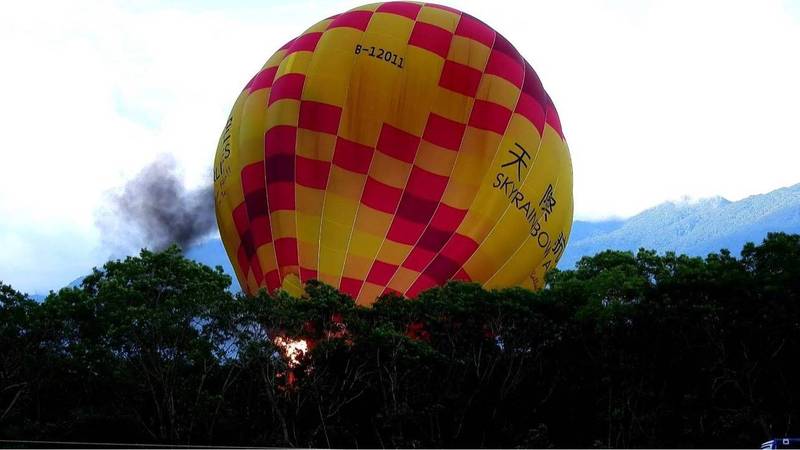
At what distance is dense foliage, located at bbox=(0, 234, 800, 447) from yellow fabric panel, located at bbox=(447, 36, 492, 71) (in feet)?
22.5

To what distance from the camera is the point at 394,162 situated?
34312 millimetres

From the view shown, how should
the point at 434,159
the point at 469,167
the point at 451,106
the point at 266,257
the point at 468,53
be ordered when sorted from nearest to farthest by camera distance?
the point at 434,159, the point at 469,167, the point at 451,106, the point at 468,53, the point at 266,257

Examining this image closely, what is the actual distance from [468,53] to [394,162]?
14.0ft

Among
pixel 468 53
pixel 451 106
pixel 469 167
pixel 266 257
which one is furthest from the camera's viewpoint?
pixel 266 257

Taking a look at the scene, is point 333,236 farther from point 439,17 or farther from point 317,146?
point 439,17

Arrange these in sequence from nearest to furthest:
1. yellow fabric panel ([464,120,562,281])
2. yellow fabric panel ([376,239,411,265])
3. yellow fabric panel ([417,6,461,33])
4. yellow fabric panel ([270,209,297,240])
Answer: yellow fabric panel ([376,239,411,265]) → yellow fabric panel ([270,209,297,240]) → yellow fabric panel ([464,120,562,281]) → yellow fabric panel ([417,6,461,33])

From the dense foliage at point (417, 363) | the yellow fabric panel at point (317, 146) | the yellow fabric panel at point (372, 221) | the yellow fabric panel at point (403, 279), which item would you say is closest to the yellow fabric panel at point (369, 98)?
the yellow fabric panel at point (317, 146)

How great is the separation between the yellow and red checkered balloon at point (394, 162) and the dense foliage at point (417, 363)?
3.99ft

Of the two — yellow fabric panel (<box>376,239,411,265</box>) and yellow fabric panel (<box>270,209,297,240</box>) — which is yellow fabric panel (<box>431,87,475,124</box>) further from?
yellow fabric panel (<box>270,209,297,240</box>)

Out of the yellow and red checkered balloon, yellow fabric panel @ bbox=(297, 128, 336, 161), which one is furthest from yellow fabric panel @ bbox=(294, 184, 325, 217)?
yellow fabric panel @ bbox=(297, 128, 336, 161)

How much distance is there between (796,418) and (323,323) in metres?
13.7

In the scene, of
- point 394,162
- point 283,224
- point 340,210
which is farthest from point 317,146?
point 283,224

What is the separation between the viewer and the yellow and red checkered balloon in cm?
3431

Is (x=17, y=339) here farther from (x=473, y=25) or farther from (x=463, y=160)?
(x=473, y=25)
